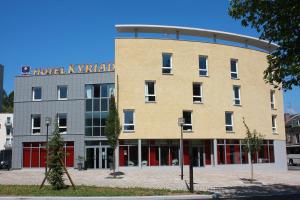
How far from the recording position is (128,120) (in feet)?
119

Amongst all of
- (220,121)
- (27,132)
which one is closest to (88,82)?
(27,132)

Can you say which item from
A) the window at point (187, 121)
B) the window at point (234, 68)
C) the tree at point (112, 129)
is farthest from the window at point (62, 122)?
the window at point (234, 68)

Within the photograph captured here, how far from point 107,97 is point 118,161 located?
6795 mm

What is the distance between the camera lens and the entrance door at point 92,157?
128ft

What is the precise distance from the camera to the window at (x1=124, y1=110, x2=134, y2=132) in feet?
119

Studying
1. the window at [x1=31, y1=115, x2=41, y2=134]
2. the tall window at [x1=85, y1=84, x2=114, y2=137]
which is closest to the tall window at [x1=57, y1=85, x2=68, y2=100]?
the tall window at [x1=85, y1=84, x2=114, y2=137]

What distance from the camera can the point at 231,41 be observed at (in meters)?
41.2

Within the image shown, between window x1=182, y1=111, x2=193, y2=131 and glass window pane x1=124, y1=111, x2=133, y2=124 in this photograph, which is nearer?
glass window pane x1=124, y1=111, x2=133, y2=124

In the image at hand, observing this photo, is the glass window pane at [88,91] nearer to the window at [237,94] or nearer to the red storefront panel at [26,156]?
the red storefront panel at [26,156]

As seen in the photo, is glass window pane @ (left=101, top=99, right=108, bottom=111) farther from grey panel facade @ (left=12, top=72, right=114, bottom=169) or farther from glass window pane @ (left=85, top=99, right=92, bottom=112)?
grey panel facade @ (left=12, top=72, right=114, bottom=169)

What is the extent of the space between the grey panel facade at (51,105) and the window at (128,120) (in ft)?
14.3

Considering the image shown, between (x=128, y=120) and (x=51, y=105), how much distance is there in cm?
917

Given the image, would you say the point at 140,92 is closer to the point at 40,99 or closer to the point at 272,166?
the point at 40,99

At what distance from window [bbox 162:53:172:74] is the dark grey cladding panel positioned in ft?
17.1
